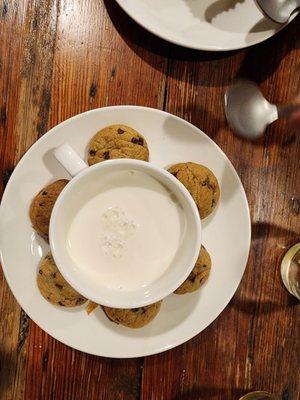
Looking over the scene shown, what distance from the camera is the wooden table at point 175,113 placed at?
90 cm

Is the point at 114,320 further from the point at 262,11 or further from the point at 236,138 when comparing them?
the point at 262,11

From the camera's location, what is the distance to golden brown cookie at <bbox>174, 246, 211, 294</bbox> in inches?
32.8

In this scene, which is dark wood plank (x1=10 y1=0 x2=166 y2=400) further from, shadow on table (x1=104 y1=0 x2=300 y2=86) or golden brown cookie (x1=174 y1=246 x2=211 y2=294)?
golden brown cookie (x1=174 y1=246 x2=211 y2=294)

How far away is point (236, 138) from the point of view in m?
0.93

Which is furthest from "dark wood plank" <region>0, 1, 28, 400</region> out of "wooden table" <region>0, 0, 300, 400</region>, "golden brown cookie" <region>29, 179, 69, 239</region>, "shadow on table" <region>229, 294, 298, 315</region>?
"shadow on table" <region>229, 294, 298, 315</region>

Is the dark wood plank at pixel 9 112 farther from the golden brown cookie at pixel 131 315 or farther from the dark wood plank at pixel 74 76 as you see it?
the golden brown cookie at pixel 131 315

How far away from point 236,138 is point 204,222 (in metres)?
0.16

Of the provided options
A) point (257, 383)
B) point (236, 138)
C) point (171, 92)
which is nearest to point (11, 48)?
point (171, 92)

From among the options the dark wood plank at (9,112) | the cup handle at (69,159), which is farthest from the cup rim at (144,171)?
the dark wood plank at (9,112)

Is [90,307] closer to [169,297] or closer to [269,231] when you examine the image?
[169,297]

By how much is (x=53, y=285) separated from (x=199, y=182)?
0.83ft

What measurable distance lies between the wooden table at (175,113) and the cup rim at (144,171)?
0.59ft

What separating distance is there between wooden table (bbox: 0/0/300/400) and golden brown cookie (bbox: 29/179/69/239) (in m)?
0.11

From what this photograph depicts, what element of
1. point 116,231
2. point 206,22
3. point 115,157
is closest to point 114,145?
point 115,157
